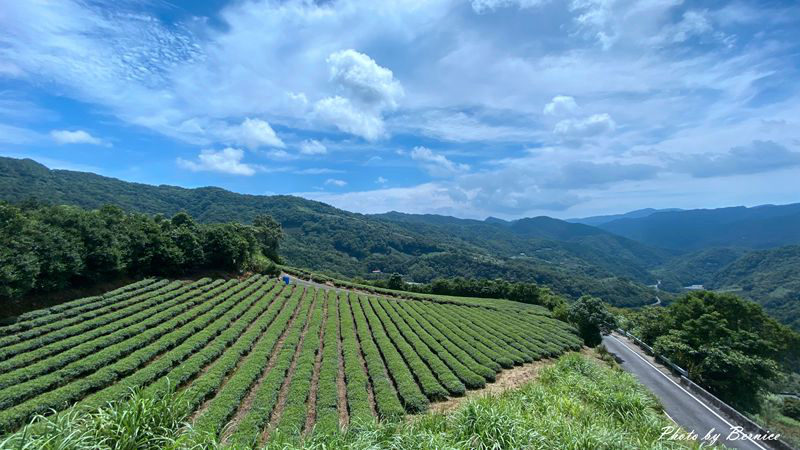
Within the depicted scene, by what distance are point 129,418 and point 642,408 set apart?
15397mm

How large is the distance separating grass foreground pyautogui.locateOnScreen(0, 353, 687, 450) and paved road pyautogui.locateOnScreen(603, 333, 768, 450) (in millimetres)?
10618

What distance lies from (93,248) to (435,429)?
1618 inches

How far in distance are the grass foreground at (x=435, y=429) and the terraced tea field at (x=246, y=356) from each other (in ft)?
3.73

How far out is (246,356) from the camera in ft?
78.2

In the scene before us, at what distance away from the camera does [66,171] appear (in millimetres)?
199625

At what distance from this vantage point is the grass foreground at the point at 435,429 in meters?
6.04

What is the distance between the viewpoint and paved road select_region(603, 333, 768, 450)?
62.9 ft

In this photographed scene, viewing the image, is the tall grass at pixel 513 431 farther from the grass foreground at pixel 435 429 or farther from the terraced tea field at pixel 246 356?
the terraced tea field at pixel 246 356

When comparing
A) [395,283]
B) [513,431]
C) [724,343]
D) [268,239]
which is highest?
[268,239]

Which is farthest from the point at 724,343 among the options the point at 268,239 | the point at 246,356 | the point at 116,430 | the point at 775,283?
the point at 775,283

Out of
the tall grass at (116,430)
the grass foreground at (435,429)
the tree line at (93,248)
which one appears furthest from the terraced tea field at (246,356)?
the tree line at (93,248)

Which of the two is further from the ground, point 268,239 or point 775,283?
point 268,239

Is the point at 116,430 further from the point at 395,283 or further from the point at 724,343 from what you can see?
the point at 395,283

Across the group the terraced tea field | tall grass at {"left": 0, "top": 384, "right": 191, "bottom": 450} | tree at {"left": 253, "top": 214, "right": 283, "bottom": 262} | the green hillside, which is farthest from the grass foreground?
the green hillside
